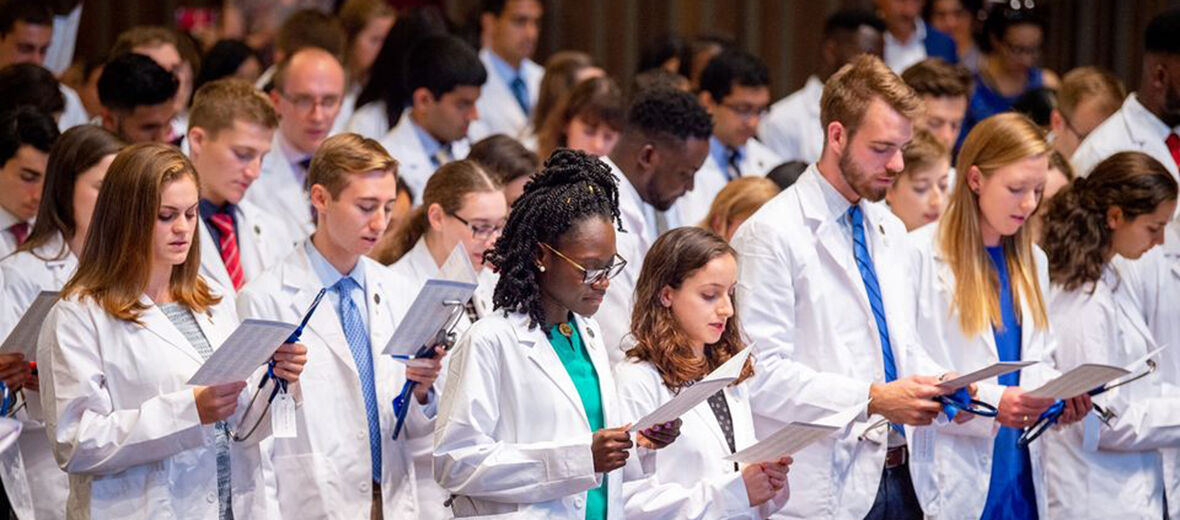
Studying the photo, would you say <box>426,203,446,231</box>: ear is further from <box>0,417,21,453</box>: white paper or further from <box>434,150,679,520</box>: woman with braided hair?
<box>0,417,21,453</box>: white paper

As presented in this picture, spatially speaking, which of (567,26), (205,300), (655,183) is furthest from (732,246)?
(567,26)

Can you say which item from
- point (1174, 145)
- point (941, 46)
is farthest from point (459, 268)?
point (941, 46)

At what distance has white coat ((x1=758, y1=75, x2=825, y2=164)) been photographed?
7.87 metres

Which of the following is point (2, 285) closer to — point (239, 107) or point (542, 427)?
point (239, 107)

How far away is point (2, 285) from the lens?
15.0ft

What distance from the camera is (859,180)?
4.64 m

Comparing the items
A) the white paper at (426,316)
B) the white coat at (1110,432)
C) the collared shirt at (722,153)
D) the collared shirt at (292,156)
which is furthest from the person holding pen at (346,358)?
the collared shirt at (722,153)

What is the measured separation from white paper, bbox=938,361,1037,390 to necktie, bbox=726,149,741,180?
2818mm

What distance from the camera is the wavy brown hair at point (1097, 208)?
5.30 m

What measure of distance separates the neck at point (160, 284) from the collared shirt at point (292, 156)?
2.10 metres

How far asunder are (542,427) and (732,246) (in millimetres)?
1156

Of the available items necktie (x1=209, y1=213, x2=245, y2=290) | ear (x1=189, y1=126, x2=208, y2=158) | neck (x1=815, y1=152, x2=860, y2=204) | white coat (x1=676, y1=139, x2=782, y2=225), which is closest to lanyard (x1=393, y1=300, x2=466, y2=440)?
necktie (x1=209, y1=213, x2=245, y2=290)

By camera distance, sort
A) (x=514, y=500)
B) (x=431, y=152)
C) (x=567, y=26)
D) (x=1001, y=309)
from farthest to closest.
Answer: (x=567, y=26) < (x=431, y=152) < (x=1001, y=309) < (x=514, y=500)

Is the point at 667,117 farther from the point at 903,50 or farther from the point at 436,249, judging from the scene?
the point at 903,50
